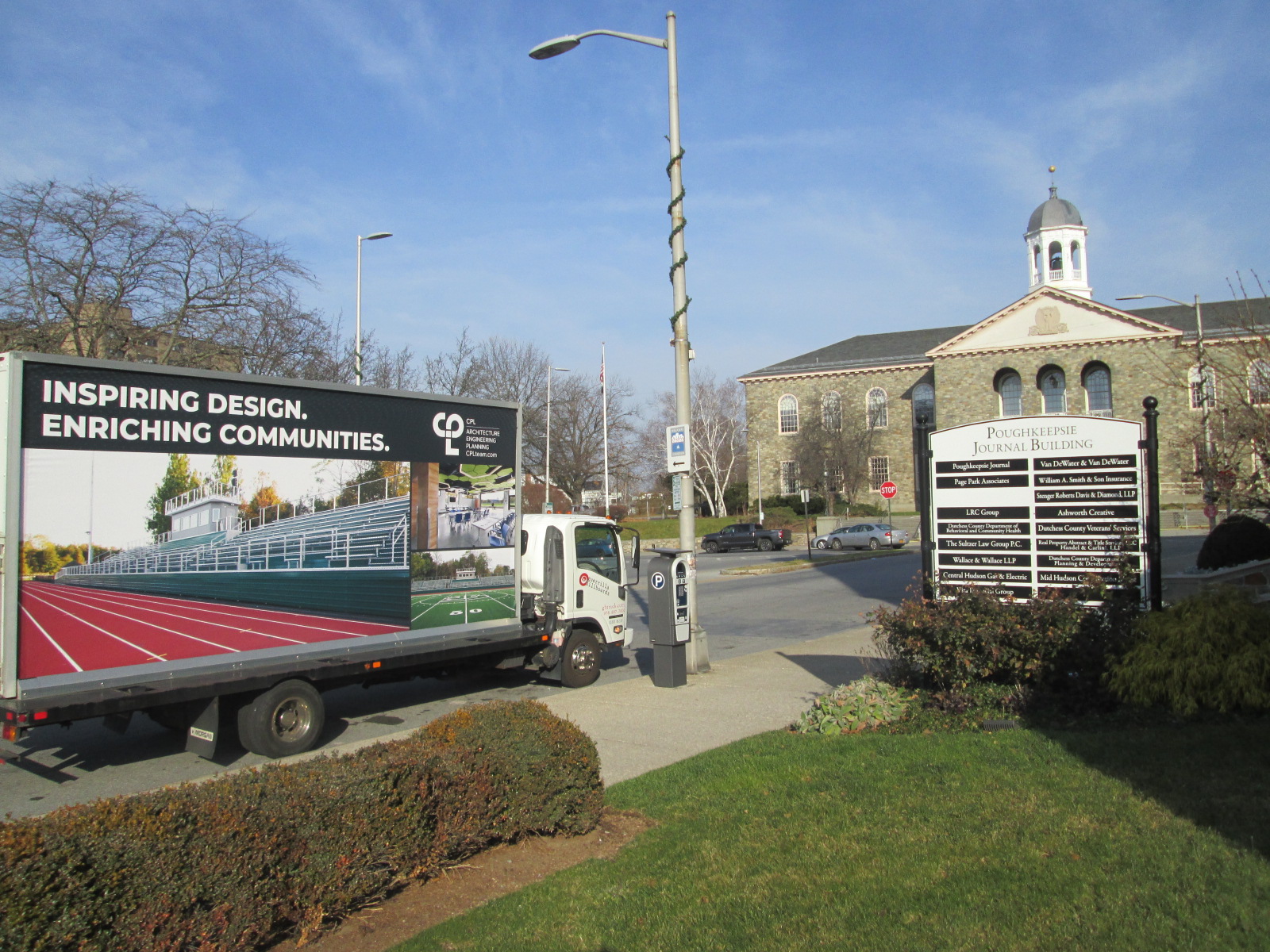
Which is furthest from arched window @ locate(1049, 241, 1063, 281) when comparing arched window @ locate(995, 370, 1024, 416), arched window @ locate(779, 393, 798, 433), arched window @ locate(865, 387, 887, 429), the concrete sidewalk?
the concrete sidewalk

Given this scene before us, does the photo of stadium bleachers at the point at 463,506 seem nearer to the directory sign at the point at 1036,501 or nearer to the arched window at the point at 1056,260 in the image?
the directory sign at the point at 1036,501

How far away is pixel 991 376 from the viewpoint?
6475 centimetres

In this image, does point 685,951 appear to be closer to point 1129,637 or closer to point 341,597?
point 1129,637

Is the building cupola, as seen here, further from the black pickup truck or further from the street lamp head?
the street lamp head

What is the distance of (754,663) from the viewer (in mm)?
13125

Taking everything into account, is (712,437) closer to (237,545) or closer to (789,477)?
(789,477)

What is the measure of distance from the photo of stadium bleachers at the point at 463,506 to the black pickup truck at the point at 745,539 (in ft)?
137

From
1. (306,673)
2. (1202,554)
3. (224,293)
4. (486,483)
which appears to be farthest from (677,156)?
(224,293)

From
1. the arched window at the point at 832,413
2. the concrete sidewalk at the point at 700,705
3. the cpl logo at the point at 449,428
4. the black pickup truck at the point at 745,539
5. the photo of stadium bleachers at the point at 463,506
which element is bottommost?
the concrete sidewalk at the point at 700,705

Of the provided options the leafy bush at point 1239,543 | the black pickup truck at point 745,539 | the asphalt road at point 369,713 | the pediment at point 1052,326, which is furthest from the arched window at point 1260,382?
the pediment at point 1052,326

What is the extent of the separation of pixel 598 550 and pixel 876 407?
6291cm

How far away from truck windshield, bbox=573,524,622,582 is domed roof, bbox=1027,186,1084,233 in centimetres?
6227

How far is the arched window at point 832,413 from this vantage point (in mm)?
68938

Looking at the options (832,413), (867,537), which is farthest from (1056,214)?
(867,537)
